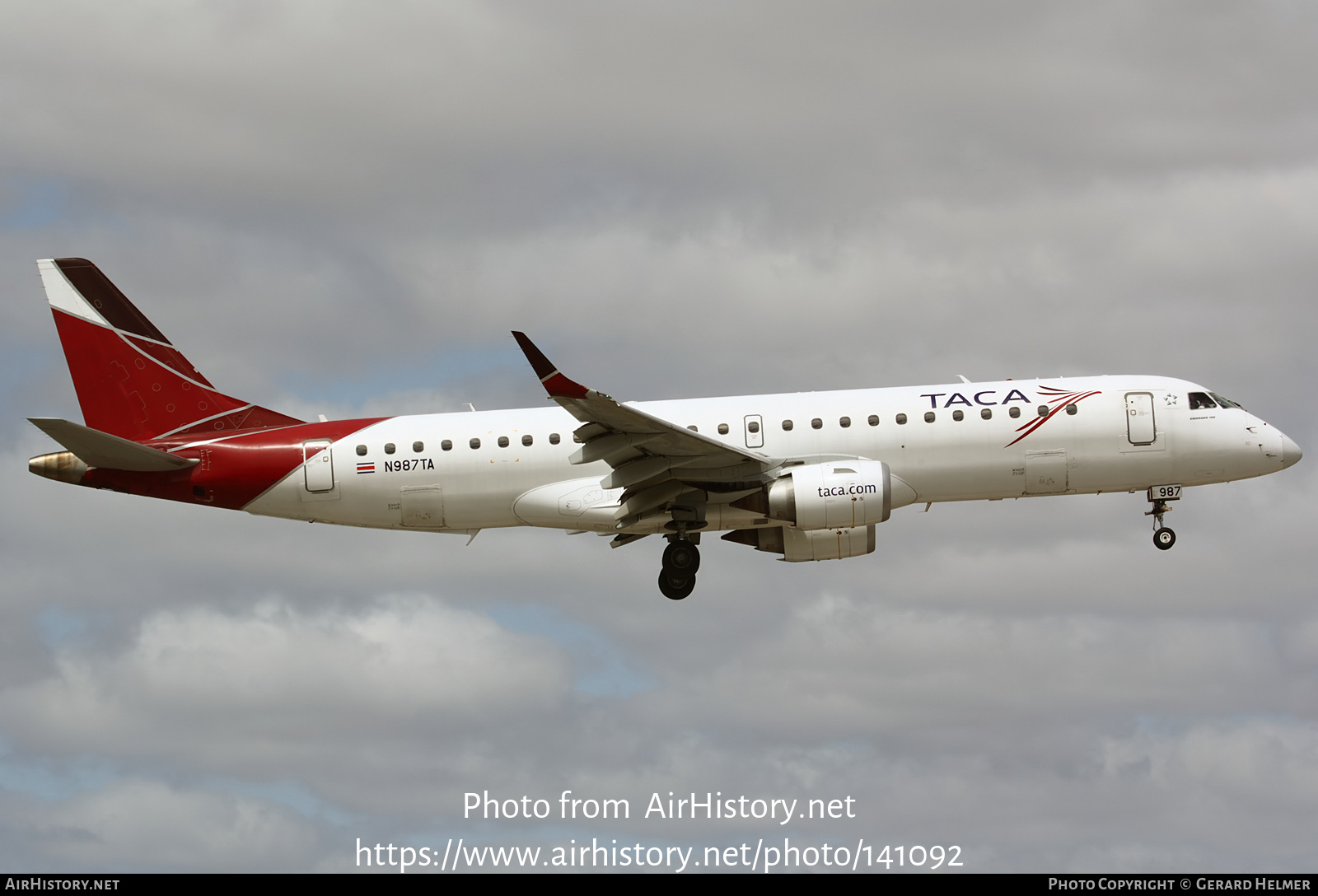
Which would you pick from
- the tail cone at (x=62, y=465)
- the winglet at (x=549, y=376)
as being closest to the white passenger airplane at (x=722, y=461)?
the tail cone at (x=62, y=465)

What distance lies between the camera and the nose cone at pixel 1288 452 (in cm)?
4297

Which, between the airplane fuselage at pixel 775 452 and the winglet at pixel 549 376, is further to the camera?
the airplane fuselage at pixel 775 452

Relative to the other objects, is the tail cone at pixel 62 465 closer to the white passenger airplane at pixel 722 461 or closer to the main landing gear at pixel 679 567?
the white passenger airplane at pixel 722 461

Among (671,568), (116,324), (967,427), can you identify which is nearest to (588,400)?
(671,568)

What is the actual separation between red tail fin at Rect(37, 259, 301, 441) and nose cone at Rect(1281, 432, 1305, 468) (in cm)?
2957

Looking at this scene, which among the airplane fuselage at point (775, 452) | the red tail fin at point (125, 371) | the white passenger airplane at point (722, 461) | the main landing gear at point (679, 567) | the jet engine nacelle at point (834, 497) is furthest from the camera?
the red tail fin at point (125, 371)

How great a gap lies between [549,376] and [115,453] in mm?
13961

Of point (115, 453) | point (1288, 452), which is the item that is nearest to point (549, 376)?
point (115, 453)

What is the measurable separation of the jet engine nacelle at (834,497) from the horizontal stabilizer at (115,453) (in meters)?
17.3

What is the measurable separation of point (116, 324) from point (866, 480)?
23.8 m

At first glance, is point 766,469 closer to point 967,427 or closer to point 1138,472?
point 967,427

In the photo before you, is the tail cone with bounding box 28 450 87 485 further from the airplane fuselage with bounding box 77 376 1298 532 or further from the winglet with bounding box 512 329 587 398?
the winglet with bounding box 512 329 587 398

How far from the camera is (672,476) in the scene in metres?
41.0

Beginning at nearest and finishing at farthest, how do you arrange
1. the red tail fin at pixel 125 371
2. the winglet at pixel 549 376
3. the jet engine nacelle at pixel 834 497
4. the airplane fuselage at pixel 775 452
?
the winglet at pixel 549 376 → the jet engine nacelle at pixel 834 497 → the airplane fuselage at pixel 775 452 → the red tail fin at pixel 125 371
